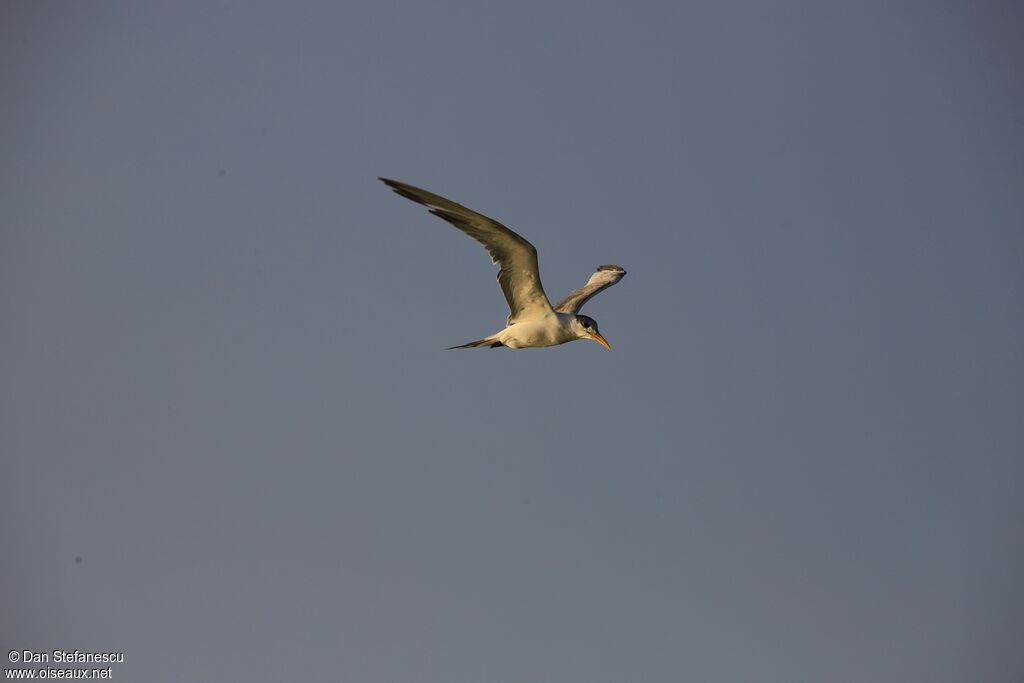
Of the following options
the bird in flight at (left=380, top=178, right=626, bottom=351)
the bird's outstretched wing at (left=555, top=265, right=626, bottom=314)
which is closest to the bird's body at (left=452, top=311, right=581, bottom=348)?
the bird in flight at (left=380, top=178, right=626, bottom=351)

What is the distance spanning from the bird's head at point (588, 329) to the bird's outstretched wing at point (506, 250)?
2.59 feet

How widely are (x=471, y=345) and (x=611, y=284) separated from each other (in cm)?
744

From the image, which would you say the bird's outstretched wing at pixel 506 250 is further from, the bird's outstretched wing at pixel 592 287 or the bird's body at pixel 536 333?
the bird's outstretched wing at pixel 592 287

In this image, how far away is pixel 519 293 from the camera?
25734 mm

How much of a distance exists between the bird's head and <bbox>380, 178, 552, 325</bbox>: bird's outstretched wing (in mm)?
791

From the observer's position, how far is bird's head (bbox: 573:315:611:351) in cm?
2644

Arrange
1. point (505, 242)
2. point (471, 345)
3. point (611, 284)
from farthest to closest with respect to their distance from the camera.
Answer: point (611, 284)
point (471, 345)
point (505, 242)

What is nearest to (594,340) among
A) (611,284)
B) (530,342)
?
(530,342)

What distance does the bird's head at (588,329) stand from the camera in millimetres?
26438

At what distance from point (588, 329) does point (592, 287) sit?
528cm

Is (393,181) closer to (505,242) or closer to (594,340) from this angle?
(505,242)

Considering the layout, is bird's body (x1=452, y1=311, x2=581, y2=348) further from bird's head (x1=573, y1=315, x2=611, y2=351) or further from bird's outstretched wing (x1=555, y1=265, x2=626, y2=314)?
bird's outstretched wing (x1=555, y1=265, x2=626, y2=314)

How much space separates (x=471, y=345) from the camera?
25969 mm

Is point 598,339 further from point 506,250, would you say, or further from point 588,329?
point 506,250
